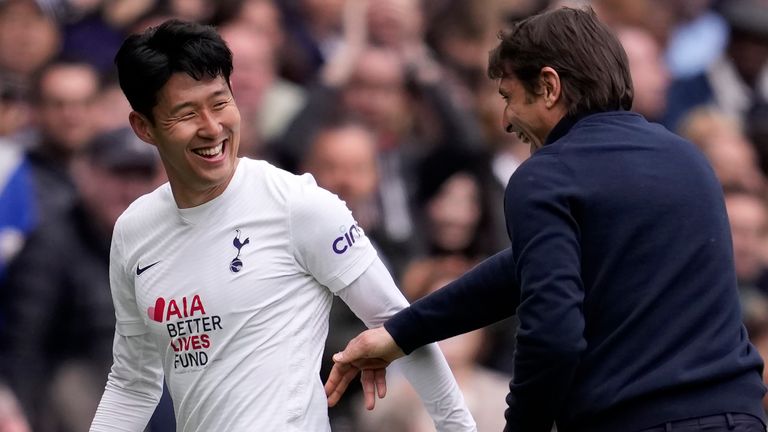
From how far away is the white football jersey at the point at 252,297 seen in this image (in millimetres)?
3764

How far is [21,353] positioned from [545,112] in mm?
4381

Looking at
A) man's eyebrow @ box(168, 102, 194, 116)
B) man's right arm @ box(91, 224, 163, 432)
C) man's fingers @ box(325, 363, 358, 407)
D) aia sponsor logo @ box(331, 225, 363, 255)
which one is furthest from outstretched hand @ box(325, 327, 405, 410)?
man's eyebrow @ box(168, 102, 194, 116)

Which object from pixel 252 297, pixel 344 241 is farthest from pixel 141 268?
pixel 344 241

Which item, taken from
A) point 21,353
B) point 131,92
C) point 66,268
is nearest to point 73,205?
point 66,268

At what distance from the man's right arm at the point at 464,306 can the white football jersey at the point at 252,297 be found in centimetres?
20

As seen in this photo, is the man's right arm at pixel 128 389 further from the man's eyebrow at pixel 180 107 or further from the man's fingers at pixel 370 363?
the man's eyebrow at pixel 180 107

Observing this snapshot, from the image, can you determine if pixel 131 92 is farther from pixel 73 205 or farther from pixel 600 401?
pixel 73 205

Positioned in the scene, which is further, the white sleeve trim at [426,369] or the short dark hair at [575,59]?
the white sleeve trim at [426,369]

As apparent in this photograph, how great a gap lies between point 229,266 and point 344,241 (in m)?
0.32

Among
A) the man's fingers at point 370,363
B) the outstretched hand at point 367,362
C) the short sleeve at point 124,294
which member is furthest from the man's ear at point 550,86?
the short sleeve at point 124,294

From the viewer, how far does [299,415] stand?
3.75m

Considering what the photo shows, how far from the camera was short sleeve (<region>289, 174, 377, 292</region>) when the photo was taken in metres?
3.79

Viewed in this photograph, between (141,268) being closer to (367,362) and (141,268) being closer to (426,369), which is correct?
(367,362)

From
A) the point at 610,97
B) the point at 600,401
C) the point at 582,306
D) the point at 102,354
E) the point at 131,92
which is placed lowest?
the point at 102,354
